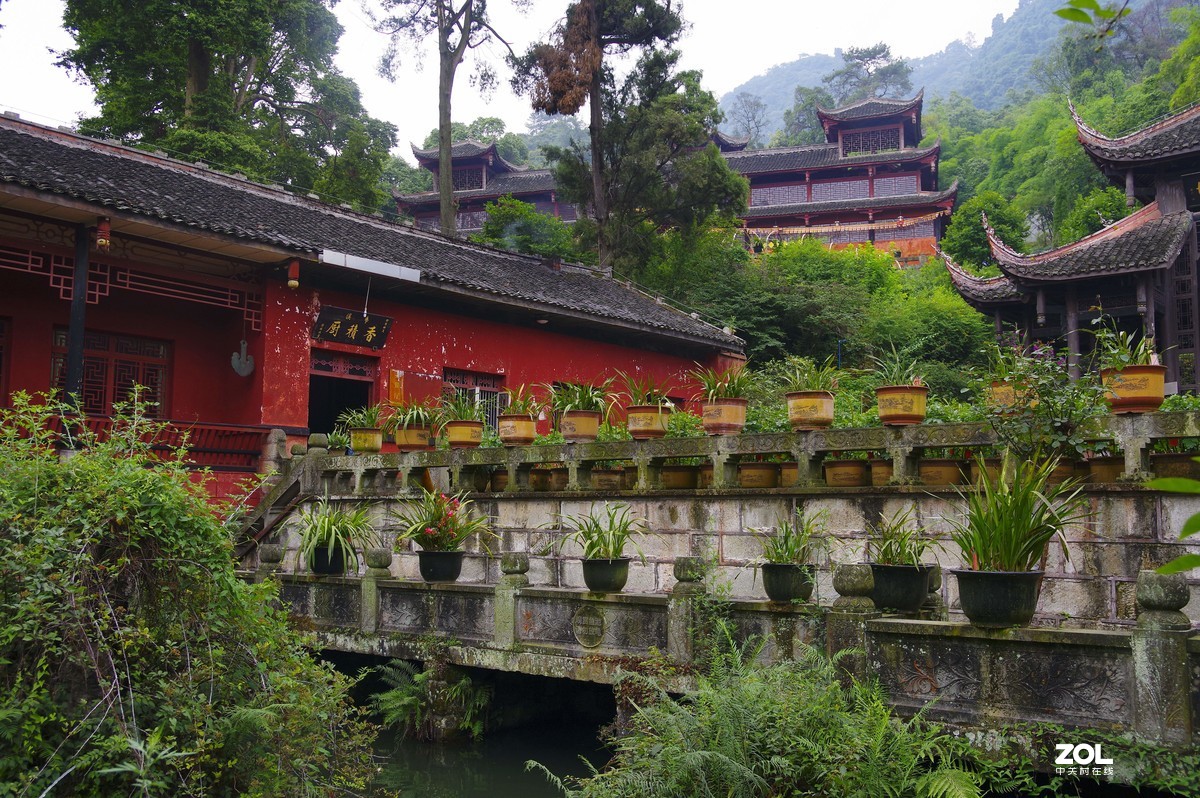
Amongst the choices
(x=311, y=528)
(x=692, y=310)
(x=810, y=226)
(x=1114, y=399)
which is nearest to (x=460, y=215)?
(x=810, y=226)

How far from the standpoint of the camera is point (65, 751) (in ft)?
13.4

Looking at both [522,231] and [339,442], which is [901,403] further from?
[522,231]

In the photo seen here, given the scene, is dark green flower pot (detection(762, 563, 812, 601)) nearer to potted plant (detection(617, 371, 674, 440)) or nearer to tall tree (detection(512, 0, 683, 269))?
potted plant (detection(617, 371, 674, 440))

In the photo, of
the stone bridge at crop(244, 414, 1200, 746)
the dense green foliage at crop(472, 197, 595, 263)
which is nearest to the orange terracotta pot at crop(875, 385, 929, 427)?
the stone bridge at crop(244, 414, 1200, 746)

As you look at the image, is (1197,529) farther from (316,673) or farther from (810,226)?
(810,226)

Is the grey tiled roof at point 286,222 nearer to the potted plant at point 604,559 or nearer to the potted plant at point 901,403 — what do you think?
the potted plant at point 604,559

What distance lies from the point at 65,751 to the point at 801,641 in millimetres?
3831

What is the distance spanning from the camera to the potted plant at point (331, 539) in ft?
28.8

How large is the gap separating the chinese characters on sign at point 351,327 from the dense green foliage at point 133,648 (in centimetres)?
813

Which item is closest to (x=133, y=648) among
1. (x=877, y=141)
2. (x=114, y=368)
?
(x=114, y=368)

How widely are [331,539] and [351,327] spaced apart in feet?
17.3

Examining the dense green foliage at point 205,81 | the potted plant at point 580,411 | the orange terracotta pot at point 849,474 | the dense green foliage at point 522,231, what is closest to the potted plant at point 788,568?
the orange terracotta pot at point 849,474

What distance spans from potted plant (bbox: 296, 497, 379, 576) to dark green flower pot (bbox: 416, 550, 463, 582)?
102cm

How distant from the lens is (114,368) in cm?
1220
